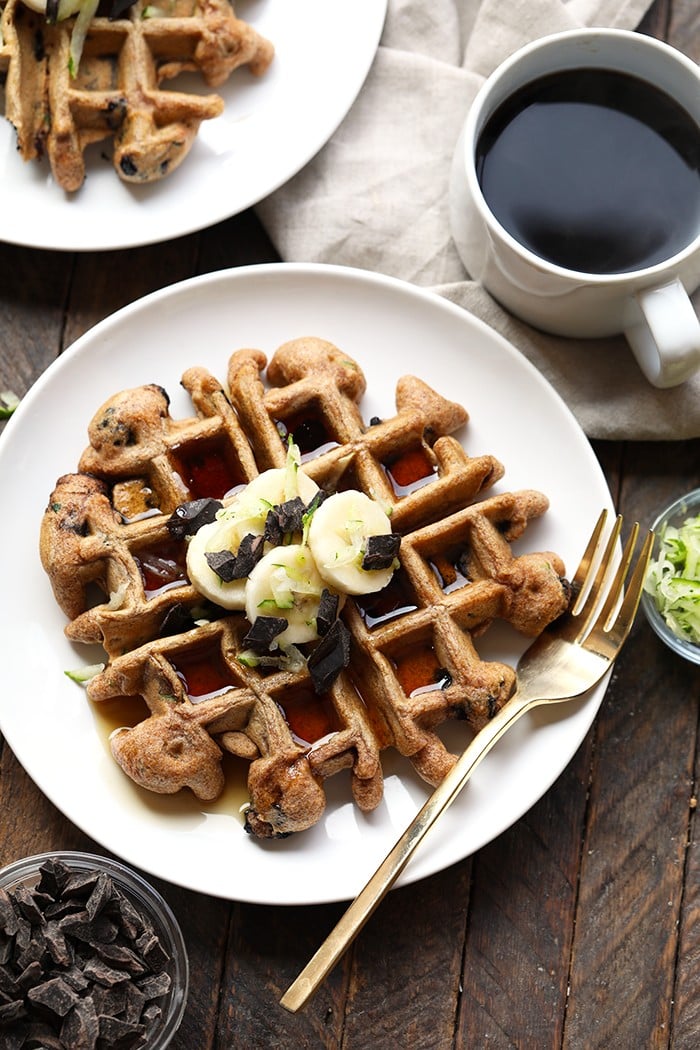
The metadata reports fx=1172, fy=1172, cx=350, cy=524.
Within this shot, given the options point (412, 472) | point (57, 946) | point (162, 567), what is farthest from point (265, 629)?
point (57, 946)

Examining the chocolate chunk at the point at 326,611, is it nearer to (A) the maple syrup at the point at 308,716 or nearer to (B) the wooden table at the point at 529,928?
(A) the maple syrup at the point at 308,716

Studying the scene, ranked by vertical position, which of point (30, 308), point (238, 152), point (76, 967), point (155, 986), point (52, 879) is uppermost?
point (238, 152)

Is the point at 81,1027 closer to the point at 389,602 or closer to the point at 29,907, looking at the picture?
the point at 29,907

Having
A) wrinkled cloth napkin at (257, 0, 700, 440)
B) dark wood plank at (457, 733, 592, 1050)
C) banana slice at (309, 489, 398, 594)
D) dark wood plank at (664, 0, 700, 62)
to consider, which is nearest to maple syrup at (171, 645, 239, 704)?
banana slice at (309, 489, 398, 594)

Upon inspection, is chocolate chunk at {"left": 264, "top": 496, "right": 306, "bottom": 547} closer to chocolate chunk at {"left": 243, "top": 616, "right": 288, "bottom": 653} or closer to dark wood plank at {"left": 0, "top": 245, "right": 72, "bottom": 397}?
chocolate chunk at {"left": 243, "top": 616, "right": 288, "bottom": 653}

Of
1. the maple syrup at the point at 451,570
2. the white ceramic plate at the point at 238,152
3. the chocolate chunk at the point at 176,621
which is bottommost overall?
the maple syrup at the point at 451,570

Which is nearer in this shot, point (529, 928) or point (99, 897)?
point (99, 897)

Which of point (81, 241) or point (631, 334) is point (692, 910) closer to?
point (631, 334)

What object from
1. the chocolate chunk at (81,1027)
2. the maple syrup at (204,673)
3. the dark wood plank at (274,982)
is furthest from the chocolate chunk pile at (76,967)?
the maple syrup at (204,673)
